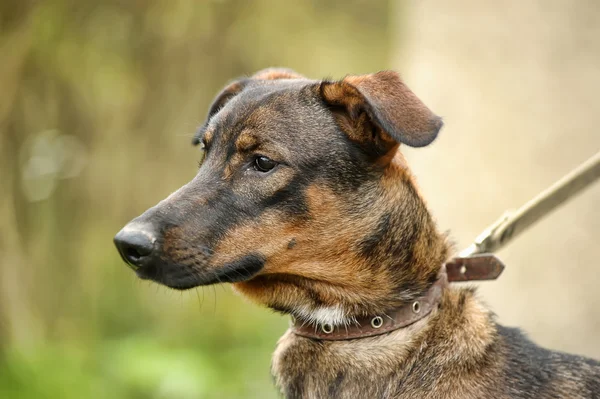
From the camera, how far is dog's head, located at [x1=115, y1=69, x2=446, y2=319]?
3.34m

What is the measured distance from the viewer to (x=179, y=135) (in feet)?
27.2

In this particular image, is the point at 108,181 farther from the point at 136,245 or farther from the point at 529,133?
the point at 136,245

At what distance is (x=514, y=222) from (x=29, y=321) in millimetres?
5619

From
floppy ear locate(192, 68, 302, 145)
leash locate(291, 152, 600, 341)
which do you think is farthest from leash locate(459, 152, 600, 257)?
floppy ear locate(192, 68, 302, 145)

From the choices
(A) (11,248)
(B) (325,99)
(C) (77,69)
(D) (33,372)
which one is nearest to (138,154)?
(C) (77,69)

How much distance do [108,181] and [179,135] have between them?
144cm

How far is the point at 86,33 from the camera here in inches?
328

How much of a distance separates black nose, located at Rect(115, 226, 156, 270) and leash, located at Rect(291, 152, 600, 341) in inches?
32.2

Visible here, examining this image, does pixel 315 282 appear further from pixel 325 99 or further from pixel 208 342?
pixel 208 342

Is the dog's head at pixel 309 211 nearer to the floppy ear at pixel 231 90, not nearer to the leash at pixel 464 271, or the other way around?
the leash at pixel 464 271

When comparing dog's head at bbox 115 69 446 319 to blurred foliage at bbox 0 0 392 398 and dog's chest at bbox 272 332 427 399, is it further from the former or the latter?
blurred foliage at bbox 0 0 392 398

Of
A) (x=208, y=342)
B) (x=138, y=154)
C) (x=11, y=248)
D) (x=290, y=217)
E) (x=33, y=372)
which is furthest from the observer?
(x=138, y=154)

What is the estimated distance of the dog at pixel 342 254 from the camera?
3.31 m

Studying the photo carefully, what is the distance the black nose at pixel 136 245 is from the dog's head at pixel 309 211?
5 cm
